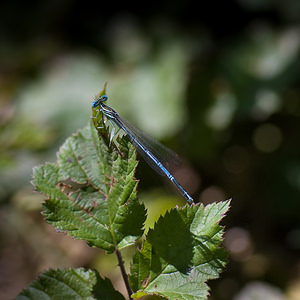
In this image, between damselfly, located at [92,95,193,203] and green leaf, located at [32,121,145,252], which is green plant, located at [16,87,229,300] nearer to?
green leaf, located at [32,121,145,252]

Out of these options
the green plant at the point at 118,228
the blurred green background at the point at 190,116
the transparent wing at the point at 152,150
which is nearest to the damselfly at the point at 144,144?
the transparent wing at the point at 152,150

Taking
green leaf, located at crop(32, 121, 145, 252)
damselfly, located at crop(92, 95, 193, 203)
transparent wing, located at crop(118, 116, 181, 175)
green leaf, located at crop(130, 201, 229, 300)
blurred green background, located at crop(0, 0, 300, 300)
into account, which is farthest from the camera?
blurred green background, located at crop(0, 0, 300, 300)

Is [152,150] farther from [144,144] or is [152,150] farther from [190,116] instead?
[190,116]

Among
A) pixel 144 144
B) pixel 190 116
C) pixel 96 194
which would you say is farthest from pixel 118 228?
pixel 190 116

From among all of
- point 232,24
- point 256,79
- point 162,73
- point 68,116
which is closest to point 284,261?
point 256,79

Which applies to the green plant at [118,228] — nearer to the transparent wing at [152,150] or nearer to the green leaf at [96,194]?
the green leaf at [96,194]

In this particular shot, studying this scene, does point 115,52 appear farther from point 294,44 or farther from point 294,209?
point 294,209

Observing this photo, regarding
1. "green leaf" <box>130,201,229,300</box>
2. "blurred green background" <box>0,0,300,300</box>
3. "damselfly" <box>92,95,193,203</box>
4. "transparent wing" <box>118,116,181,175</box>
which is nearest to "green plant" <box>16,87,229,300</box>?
"green leaf" <box>130,201,229,300</box>
